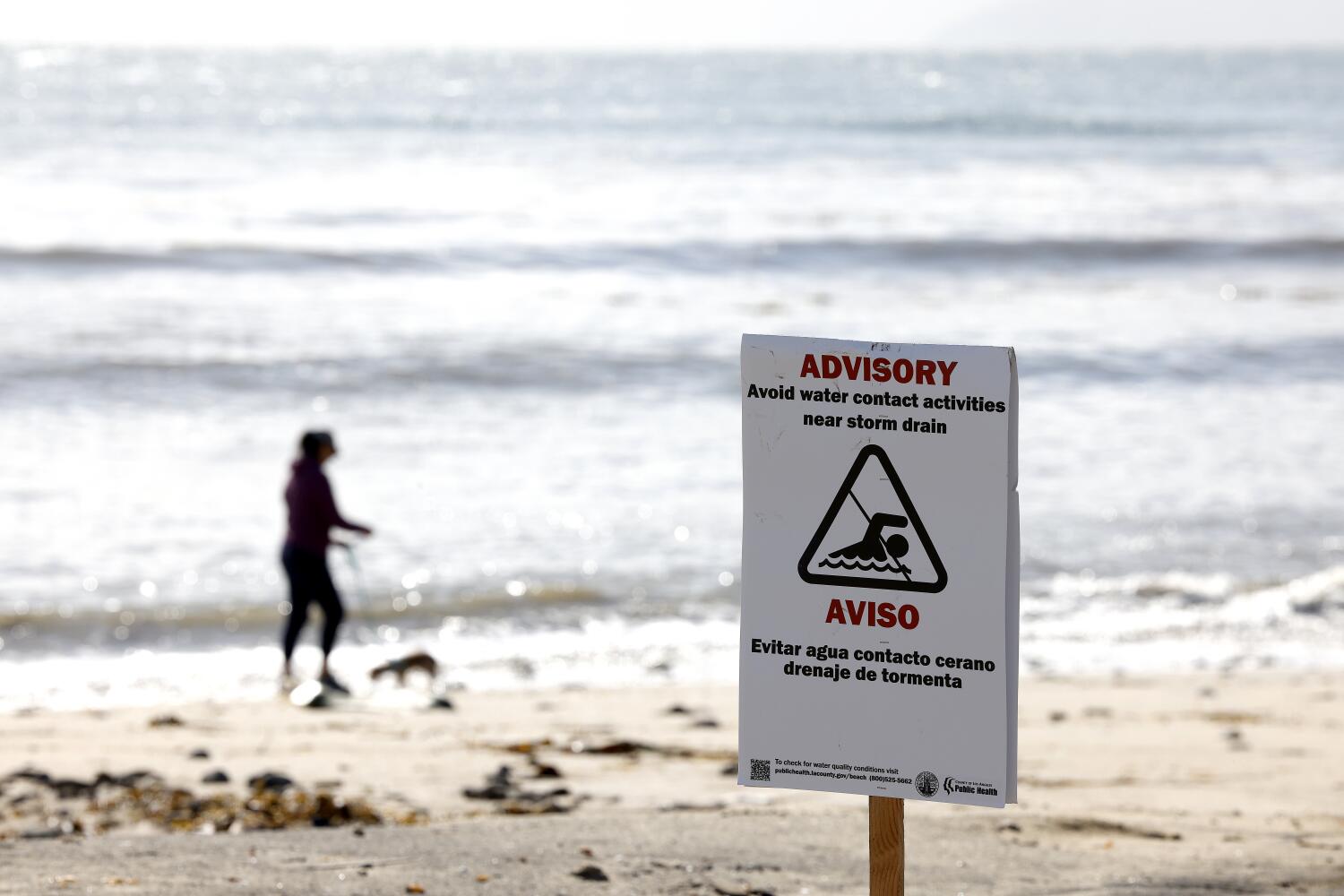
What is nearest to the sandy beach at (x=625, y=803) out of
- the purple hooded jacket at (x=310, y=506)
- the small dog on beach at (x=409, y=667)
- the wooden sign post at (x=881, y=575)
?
the small dog on beach at (x=409, y=667)

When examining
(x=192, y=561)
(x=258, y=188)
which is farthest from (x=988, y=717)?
Result: (x=258, y=188)

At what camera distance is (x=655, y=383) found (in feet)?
56.3

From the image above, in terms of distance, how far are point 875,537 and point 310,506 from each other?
640cm

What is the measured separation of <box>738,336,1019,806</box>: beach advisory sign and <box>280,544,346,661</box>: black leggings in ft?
20.1

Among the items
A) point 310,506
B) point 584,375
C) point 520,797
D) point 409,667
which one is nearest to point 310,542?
point 310,506

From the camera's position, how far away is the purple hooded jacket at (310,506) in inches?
353

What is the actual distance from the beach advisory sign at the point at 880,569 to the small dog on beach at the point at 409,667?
5753 millimetres

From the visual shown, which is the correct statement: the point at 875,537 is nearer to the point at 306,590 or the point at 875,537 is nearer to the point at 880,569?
the point at 880,569

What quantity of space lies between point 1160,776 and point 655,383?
36.0 feet

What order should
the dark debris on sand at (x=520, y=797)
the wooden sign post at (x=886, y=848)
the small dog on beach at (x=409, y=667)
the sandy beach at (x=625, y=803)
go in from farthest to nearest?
the small dog on beach at (x=409, y=667) → the dark debris on sand at (x=520, y=797) → the sandy beach at (x=625, y=803) → the wooden sign post at (x=886, y=848)

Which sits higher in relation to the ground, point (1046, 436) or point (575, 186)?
point (575, 186)

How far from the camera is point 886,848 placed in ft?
10.4

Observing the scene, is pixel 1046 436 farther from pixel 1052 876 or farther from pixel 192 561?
pixel 1052 876

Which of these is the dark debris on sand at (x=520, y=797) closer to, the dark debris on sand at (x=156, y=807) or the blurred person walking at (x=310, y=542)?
the dark debris on sand at (x=156, y=807)
